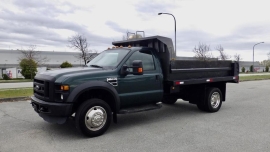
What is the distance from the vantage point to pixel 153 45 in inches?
264

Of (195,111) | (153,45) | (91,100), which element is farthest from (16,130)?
(195,111)

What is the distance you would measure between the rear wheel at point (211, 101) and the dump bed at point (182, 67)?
15.9 inches

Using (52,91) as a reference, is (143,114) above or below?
below

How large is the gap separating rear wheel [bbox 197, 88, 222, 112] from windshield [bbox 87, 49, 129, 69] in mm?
3069

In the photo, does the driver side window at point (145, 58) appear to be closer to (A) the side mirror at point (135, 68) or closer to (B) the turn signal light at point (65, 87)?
(A) the side mirror at point (135, 68)

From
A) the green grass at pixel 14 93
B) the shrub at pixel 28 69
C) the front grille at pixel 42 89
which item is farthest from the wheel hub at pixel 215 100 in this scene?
the shrub at pixel 28 69

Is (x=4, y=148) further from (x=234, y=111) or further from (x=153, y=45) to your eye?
(x=234, y=111)

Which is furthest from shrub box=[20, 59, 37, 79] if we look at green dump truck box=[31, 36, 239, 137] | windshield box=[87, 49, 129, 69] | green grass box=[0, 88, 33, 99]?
windshield box=[87, 49, 129, 69]

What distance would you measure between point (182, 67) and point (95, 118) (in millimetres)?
2928

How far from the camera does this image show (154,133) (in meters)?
5.33

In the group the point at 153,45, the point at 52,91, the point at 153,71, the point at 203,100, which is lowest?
the point at 203,100

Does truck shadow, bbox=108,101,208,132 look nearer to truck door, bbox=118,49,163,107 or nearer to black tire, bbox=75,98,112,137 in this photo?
black tire, bbox=75,98,112,137

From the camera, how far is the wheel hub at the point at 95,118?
4992 mm

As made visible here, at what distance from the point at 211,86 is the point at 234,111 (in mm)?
1053
